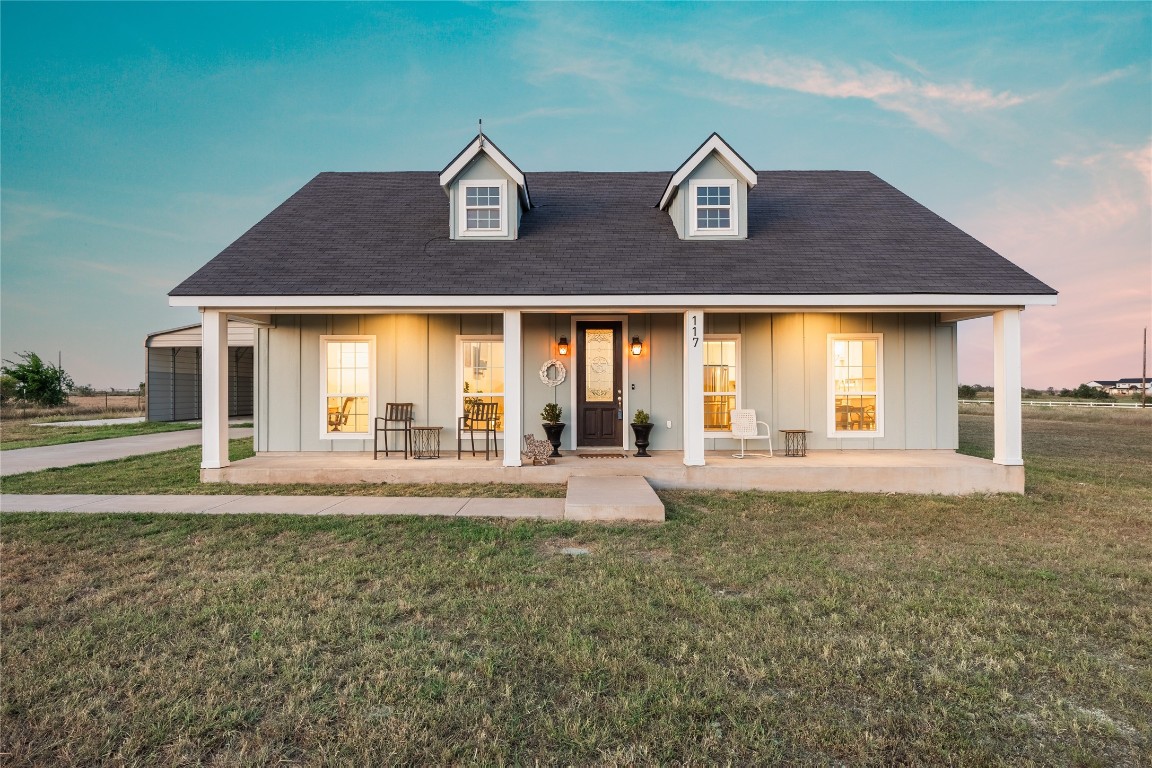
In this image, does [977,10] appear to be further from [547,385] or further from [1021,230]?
[547,385]

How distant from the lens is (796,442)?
9391 mm

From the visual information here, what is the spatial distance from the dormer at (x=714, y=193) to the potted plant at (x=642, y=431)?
12.1 feet

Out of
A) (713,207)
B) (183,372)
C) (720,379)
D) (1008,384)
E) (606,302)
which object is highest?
(713,207)

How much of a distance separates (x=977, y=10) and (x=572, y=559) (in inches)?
753

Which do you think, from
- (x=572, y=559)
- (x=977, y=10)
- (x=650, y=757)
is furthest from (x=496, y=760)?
(x=977, y=10)

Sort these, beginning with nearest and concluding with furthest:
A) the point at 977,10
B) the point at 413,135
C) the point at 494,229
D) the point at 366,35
Result: the point at 494,229 < the point at 977,10 < the point at 366,35 < the point at 413,135

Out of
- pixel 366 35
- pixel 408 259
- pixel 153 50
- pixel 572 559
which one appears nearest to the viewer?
pixel 572 559

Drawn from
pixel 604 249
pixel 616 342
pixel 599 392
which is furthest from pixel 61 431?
pixel 604 249

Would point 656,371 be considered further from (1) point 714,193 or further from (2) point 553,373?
(1) point 714,193

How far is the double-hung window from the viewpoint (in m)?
9.86

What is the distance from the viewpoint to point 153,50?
59.0 feet

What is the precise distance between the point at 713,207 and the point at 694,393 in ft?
13.5

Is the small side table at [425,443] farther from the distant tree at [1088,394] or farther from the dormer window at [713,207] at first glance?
the distant tree at [1088,394]

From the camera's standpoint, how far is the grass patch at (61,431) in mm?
13094
